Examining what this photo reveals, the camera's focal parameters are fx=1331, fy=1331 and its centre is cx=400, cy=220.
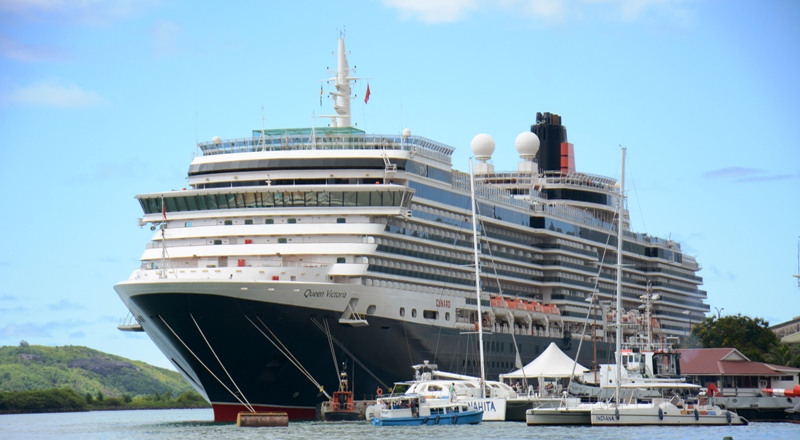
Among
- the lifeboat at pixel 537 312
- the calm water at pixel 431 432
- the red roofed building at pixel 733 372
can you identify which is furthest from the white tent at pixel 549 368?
the lifeboat at pixel 537 312

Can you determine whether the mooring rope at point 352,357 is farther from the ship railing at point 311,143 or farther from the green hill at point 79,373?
the green hill at point 79,373

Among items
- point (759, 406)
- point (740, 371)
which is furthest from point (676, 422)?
point (740, 371)

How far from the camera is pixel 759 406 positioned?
65438 mm

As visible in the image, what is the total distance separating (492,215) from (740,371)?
17037 millimetres

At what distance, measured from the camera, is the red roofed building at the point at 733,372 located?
72000 mm

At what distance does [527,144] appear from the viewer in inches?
3748

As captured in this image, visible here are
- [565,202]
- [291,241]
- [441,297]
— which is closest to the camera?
[291,241]

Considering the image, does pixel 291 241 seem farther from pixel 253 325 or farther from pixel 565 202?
pixel 565 202

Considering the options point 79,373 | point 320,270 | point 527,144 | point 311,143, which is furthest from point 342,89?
point 79,373

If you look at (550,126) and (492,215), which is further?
(550,126)

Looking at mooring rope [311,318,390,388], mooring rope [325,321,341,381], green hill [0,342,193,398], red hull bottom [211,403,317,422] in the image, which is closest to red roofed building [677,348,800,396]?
mooring rope [311,318,390,388]

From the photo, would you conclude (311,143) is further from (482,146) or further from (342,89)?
(482,146)

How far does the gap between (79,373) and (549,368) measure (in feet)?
319

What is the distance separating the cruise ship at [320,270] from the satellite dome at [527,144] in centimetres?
1544
